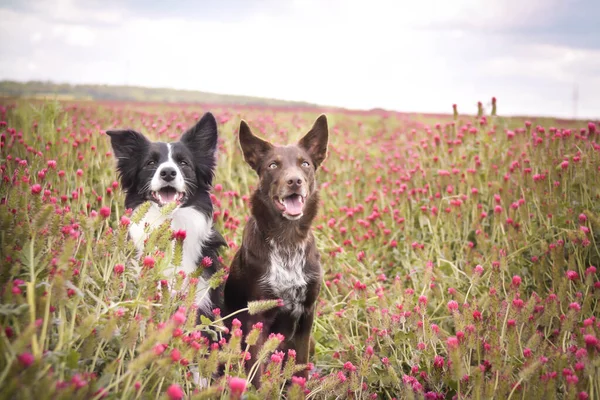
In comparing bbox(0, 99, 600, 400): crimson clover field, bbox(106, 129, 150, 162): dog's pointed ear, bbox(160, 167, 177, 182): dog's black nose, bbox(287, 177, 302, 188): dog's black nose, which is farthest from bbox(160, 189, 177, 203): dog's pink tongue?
bbox(287, 177, 302, 188): dog's black nose

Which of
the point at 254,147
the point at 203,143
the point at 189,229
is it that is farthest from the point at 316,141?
the point at 189,229

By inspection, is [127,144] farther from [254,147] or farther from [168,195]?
[254,147]

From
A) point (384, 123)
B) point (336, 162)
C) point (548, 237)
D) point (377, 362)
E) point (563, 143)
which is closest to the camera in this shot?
point (377, 362)

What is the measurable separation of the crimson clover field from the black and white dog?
0.45 meters

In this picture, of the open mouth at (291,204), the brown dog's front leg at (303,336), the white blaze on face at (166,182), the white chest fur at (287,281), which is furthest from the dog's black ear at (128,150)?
the brown dog's front leg at (303,336)

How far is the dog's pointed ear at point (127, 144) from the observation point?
3.75m

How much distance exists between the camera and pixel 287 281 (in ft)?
11.1

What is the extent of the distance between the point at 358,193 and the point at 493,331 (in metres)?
4.09

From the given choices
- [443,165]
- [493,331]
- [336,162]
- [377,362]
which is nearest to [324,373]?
[377,362]

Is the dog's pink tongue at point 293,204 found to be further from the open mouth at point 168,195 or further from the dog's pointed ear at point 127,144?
the dog's pointed ear at point 127,144

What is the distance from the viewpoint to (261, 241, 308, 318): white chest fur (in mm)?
3373

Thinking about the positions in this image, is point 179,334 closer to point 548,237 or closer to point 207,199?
point 207,199

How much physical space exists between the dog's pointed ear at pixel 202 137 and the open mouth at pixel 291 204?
2.76 feet

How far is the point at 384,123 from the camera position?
16.5m
